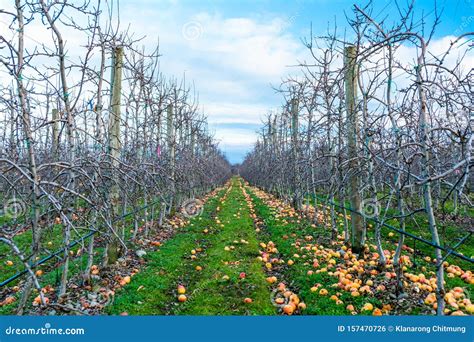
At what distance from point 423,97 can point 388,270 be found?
11.5 ft

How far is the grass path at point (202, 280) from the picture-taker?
5113 mm

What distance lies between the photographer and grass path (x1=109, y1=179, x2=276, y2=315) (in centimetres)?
511

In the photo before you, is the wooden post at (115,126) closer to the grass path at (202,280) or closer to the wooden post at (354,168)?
the grass path at (202,280)

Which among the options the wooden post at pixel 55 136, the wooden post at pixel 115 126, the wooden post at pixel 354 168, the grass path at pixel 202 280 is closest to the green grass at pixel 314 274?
the grass path at pixel 202 280

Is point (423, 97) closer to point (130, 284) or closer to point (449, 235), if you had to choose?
point (130, 284)

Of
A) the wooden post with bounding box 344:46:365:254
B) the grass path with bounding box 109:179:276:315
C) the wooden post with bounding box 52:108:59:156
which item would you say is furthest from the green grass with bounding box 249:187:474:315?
the wooden post with bounding box 52:108:59:156

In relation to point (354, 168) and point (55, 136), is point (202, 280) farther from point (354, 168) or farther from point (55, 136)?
point (55, 136)

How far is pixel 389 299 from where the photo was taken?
16.6 ft

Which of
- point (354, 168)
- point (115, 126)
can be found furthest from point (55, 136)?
point (354, 168)

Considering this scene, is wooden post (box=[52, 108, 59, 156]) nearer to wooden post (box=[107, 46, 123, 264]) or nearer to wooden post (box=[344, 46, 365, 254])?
wooden post (box=[107, 46, 123, 264])

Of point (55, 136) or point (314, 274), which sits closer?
point (314, 274)

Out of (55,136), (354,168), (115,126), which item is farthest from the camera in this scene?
(55,136)

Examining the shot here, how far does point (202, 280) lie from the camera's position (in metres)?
6.37

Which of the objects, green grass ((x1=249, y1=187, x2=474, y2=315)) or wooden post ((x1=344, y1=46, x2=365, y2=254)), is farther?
wooden post ((x1=344, y1=46, x2=365, y2=254))
